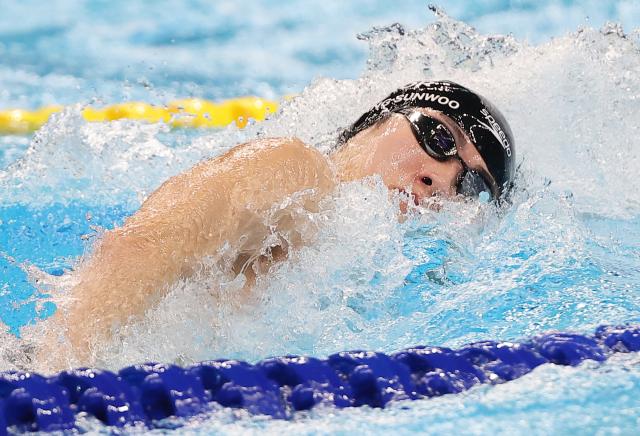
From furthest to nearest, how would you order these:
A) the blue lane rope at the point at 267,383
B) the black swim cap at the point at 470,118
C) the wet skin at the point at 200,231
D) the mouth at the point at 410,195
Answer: the black swim cap at the point at 470,118, the mouth at the point at 410,195, the wet skin at the point at 200,231, the blue lane rope at the point at 267,383

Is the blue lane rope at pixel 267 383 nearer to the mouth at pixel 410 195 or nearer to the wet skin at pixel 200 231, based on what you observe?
the wet skin at pixel 200 231

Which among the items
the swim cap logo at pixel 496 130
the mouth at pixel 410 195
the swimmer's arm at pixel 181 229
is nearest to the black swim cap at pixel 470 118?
the swim cap logo at pixel 496 130

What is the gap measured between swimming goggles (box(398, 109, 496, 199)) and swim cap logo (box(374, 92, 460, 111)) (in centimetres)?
9

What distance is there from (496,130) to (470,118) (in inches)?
2.9

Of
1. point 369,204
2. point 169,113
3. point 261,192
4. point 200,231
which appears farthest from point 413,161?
point 169,113

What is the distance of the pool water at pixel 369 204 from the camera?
3.84 feet

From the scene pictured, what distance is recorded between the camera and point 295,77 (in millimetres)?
5344

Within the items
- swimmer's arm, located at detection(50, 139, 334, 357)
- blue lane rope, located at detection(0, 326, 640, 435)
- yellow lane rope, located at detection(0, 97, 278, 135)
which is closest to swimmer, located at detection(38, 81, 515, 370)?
swimmer's arm, located at detection(50, 139, 334, 357)

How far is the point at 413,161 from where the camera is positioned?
1.78 metres

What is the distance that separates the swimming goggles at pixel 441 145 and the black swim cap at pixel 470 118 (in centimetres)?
6

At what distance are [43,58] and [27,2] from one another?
2.78 ft

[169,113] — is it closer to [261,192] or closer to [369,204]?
[369,204]

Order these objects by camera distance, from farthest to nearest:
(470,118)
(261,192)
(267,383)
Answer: (470,118), (261,192), (267,383)

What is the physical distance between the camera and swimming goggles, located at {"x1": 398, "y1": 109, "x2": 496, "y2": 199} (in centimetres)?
181
